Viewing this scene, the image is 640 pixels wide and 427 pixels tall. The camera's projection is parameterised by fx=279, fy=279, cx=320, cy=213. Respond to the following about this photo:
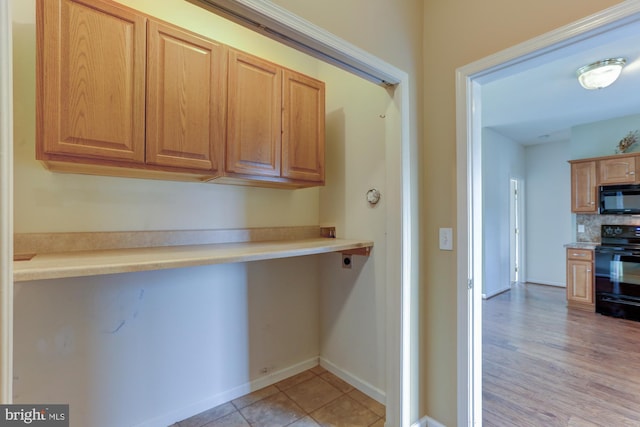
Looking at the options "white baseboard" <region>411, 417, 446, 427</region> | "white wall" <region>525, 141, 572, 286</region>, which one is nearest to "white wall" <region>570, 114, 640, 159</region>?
"white wall" <region>525, 141, 572, 286</region>

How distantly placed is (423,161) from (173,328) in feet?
6.33

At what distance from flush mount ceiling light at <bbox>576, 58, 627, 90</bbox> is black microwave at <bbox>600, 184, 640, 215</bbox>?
215cm

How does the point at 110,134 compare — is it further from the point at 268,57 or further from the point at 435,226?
the point at 435,226

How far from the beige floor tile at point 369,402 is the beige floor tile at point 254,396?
594mm

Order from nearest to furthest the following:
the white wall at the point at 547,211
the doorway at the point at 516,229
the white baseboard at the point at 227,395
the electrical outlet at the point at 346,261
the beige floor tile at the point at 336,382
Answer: the white baseboard at the point at 227,395
the beige floor tile at the point at 336,382
the electrical outlet at the point at 346,261
the white wall at the point at 547,211
the doorway at the point at 516,229

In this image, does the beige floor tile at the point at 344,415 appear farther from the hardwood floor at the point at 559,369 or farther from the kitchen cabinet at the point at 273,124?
the kitchen cabinet at the point at 273,124

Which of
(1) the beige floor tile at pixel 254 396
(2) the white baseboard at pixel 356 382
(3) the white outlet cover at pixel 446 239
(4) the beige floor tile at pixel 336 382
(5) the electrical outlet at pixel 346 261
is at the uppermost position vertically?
(3) the white outlet cover at pixel 446 239

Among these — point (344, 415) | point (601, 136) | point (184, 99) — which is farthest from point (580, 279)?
point (184, 99)

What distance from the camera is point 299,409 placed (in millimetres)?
1968

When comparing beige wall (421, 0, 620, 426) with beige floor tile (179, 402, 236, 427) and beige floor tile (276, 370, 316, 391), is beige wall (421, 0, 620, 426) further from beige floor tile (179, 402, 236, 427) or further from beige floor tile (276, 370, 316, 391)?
beige floor tile (179, 402, 236, 427)

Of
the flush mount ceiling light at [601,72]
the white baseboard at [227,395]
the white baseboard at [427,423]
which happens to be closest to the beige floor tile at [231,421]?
the white baseboard at [227,395]

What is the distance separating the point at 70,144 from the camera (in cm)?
124

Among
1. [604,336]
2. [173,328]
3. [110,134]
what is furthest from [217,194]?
[604,336]

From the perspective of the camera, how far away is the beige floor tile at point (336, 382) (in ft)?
7.24
